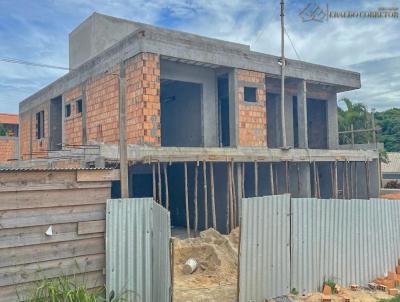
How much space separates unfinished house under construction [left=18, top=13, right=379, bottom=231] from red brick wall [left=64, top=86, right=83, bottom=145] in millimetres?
52

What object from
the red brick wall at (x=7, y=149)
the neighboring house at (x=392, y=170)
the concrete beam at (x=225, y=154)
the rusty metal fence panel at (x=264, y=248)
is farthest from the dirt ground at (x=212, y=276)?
the neighboring house at (x=392, y=170)

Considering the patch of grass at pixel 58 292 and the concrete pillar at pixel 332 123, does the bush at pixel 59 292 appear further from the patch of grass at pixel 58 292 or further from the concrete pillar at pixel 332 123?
the concrete pillar at pixel 332 123

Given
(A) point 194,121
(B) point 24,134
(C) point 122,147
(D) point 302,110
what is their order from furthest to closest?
(B) point 24,134 → (D) point 302,110 → (A) point 194,121 → (C) point 122,147

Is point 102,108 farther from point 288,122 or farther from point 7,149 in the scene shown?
point 7,149

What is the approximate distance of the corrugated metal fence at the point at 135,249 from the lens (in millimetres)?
5355

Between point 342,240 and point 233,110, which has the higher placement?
point 233,110

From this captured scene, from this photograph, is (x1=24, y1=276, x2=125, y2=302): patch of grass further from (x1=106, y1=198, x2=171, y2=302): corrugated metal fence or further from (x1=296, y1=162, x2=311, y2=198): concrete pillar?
(x1=296, y1=162, x2=311, y2=198): concrete pillar

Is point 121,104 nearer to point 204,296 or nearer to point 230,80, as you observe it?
point 204,296

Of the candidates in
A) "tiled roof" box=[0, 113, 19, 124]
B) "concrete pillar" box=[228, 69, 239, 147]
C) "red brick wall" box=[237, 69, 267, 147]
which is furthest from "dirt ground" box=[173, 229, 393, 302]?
"tiled roof" box=[0, 113, 19, 124]

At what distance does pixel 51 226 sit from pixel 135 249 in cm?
125

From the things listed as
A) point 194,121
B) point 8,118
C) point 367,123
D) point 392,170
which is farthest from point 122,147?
point 8,118

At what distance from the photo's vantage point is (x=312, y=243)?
6.86m

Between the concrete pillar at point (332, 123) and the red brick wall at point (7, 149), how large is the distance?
23.1 metres

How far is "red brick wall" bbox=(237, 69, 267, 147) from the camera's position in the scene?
1499 centimetres
